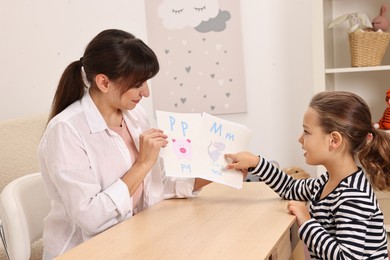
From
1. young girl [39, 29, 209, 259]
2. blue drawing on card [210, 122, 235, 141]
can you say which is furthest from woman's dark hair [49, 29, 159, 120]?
blue drawing on card [210, 122, 235, 141]

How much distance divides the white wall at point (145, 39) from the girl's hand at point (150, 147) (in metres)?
1.32

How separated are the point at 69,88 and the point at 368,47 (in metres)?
1.35

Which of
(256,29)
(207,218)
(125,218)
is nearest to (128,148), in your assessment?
(125,218)

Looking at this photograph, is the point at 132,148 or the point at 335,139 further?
the point at 132,148

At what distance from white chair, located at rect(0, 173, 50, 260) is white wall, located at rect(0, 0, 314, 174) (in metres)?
1.30

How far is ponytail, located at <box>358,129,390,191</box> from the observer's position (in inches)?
55.8

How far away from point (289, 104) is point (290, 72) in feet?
0.53

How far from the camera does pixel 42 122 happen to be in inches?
108

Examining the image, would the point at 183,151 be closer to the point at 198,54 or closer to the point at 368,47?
the point at 368,47

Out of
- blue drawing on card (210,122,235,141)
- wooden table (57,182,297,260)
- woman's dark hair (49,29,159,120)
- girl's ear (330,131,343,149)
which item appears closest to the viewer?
wooden table (57,182,297,260)

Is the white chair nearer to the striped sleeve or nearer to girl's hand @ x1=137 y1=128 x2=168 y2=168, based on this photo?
girl's hand @ x1=137 y1=128 x2=168 y2=168

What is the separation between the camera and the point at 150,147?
1.53 m

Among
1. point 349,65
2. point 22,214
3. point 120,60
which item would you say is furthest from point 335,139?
point 349,65

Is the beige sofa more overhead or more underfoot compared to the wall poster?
more underfoot
